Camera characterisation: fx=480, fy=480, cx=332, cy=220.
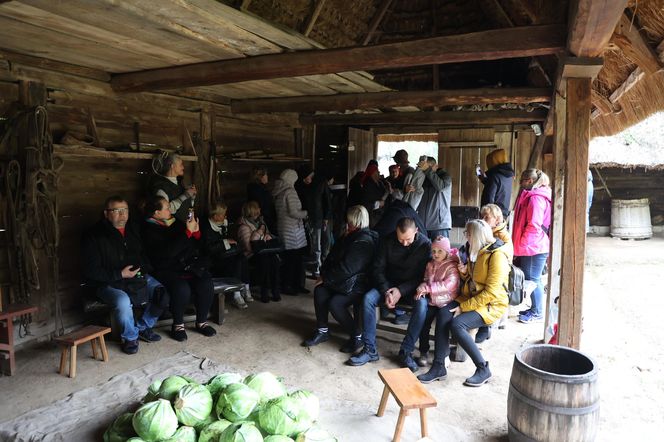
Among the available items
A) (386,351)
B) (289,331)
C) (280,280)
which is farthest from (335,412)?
(280,280)

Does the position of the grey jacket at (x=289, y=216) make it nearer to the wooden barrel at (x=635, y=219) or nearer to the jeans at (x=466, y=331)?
the jeans at (x=466, y=331)

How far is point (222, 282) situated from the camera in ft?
16.9

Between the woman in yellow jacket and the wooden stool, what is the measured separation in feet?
2.60

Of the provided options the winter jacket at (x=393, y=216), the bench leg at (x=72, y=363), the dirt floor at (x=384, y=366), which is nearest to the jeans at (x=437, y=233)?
the winter jacket at (x=393, y=216)

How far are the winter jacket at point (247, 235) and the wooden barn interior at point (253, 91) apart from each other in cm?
85

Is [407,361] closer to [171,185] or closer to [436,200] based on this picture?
[436,200]

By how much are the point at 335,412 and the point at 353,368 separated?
2.72ft

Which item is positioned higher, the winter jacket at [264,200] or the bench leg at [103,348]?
the winter jacket at [264,200]

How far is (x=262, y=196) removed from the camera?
628cm

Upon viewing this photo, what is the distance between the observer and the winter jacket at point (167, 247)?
4.64m

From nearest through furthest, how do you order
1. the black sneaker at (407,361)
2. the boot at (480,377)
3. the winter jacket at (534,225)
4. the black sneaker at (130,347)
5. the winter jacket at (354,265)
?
the boot at (480,377), the black sneaker at (407,361), the black sneaker at (130,347), the winter jacket at (354,265), the winter jacket at (534,225)

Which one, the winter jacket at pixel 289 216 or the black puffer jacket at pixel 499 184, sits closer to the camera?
the black puffer jacket at pixel 499 184

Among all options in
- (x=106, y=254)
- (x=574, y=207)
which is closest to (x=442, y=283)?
(x=574, y=207)

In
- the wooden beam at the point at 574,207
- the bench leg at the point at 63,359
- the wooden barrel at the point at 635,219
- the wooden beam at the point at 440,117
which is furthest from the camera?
the wooden barrel at the point at 635,219
